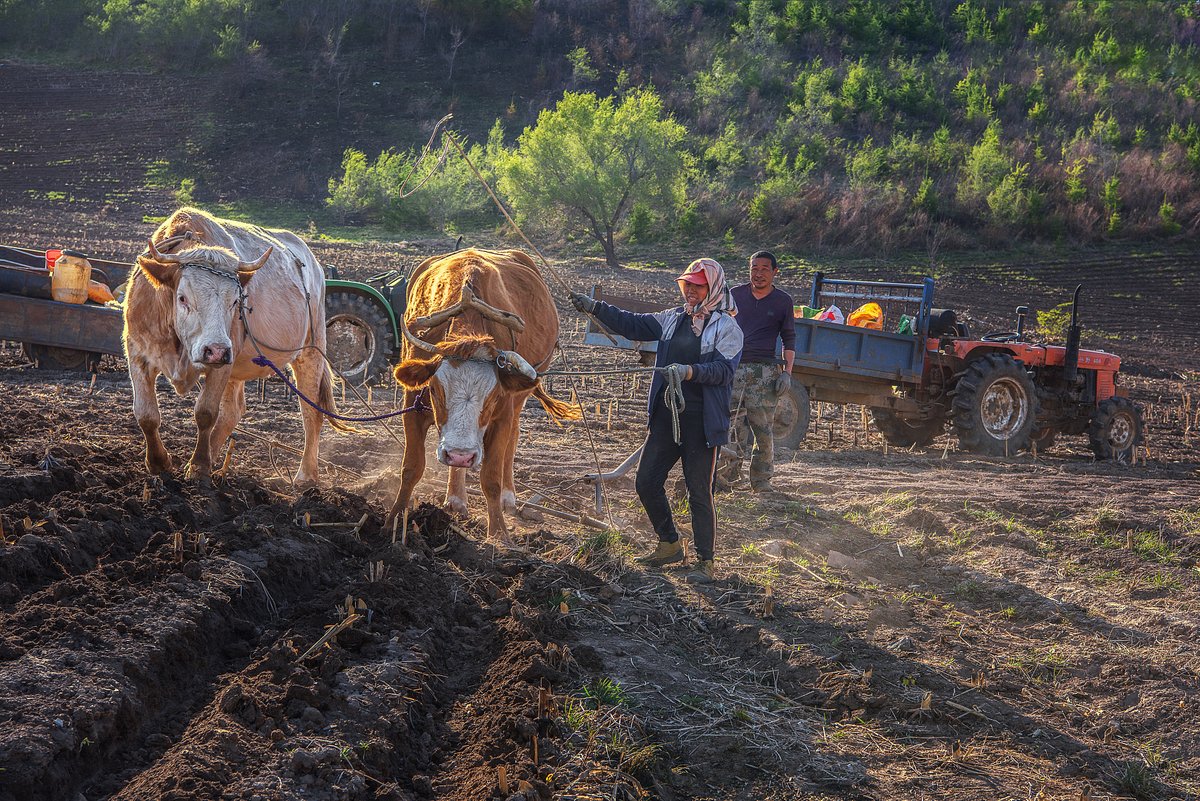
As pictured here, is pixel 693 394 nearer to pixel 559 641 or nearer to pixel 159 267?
pixel 559 641

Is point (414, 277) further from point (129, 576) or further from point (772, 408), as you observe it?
point (129, 576)

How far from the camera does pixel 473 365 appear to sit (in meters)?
6.96

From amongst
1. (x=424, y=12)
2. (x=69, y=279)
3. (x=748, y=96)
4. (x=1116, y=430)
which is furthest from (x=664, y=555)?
(x=424, y=12)

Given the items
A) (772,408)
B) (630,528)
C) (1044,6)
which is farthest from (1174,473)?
(1044,6)

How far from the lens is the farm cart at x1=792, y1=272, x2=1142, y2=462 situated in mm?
13234

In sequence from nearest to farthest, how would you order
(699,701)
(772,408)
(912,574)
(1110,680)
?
(699,701) < (1110,680) < (912,574) < (772,408)

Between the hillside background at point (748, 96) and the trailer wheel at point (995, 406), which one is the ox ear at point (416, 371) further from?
the hillside background at point (748, 96)

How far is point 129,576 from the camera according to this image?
18.4 ft

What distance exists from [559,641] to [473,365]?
6.36 ft

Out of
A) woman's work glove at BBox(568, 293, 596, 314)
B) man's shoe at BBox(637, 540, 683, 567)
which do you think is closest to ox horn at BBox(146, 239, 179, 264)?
woman's work glove at BBox(568, 293, 596, 314)

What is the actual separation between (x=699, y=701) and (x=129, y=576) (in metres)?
2.92

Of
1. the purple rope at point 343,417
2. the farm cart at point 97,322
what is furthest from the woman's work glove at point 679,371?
the farm cart at point 97,322

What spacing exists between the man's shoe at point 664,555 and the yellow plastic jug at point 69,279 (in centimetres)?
875

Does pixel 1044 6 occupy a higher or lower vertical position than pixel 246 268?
higher
